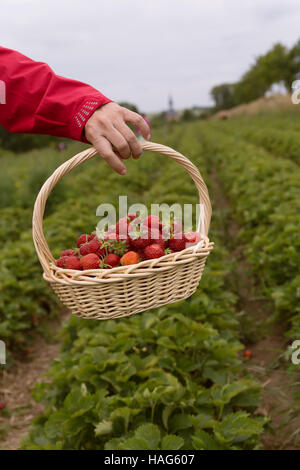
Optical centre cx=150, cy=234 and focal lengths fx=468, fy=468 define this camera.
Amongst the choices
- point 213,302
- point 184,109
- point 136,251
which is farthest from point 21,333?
point 184,109

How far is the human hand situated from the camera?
1.33 metres

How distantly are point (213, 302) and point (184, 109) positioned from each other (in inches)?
3051

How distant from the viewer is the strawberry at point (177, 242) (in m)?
1.72

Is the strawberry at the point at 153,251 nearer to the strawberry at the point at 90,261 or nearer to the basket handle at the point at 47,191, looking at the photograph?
the strawberry at the point at 90,261

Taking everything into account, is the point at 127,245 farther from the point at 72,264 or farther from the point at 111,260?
the point at 72,264

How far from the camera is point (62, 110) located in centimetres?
139

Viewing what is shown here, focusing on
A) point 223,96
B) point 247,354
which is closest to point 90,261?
point 247,354

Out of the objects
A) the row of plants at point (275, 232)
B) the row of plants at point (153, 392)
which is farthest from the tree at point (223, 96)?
the row of plants at point (153, 392)

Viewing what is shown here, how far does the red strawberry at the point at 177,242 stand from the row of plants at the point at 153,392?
0.97 meters

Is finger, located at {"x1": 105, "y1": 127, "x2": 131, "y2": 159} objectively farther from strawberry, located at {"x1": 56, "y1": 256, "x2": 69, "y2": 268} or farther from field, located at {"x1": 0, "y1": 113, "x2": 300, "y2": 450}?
field, located at {"x1": 0, "y1": 113, "x2": 300, "y2": 450}

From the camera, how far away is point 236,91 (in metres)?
85.8

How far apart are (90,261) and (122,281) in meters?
0.16

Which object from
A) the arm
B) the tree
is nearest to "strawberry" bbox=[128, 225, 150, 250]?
the arm
